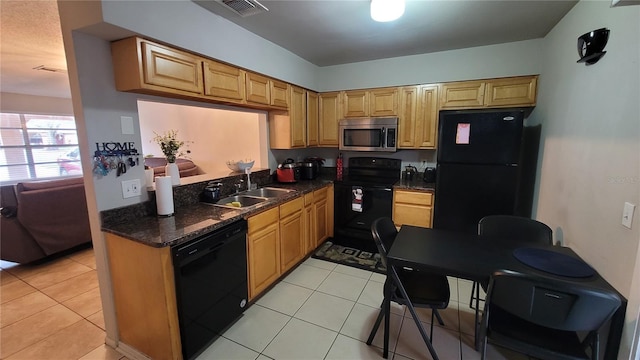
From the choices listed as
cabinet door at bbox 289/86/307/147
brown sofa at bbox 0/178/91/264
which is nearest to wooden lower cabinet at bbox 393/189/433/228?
cabinet door at bbox 289/86/307/147

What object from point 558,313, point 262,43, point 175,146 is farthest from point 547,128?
point 175,146

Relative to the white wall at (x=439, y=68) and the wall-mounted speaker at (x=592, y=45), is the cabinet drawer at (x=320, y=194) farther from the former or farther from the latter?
the wall-mounted speaker at (x=592, y=45)

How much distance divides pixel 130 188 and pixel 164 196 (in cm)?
23

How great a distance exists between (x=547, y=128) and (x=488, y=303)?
199cm

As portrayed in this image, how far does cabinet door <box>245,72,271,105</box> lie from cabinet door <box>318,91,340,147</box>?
111 centimetres

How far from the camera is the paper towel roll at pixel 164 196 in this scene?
198cm

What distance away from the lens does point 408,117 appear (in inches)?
131

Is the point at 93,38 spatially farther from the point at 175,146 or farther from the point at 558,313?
the point at 558,313

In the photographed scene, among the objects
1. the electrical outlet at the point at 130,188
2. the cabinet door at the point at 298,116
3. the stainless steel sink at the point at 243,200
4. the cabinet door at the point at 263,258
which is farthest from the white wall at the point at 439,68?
the electrical outlet at the point at 130,188

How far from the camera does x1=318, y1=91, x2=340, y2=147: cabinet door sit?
3.71 meters

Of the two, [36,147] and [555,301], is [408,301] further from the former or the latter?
[36,147]

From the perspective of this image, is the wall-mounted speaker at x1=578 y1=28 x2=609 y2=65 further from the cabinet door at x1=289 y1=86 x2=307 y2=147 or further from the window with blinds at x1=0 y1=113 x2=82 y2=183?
the window with blinds at x1=0 y1=113 x2=82 y2=183

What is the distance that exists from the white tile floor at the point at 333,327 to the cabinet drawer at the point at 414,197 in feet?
2.93

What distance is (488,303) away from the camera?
138cm
